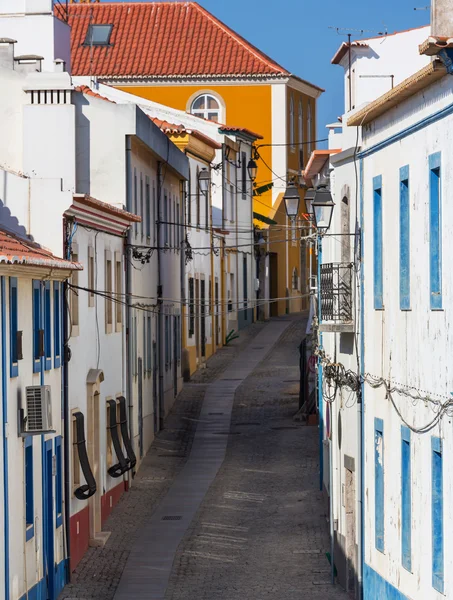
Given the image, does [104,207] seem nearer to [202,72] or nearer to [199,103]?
[202,72]

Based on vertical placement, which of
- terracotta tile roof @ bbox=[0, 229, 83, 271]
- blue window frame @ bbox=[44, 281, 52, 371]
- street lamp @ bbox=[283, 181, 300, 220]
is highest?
street lamp @ bbox=[283, 181, 300, 220]

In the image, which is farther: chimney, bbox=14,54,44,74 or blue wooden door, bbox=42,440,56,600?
chimney, bbox=14,54,44,74

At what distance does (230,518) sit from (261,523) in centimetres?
70

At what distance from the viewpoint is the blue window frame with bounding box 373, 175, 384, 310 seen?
19333 millimetres

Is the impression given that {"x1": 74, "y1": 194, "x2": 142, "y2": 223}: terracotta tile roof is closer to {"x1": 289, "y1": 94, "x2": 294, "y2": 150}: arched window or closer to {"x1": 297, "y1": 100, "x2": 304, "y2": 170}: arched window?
{"x1": 289, "y1": 94, "x2": 294, "y2": 150}: arched window

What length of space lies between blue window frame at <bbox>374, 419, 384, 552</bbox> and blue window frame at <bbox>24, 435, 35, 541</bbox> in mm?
4582

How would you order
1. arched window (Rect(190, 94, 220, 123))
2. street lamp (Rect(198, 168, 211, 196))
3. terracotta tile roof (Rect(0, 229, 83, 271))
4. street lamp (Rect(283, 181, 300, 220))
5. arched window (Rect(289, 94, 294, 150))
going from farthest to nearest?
arched window (Rect(289, 94, 294, 150))
arched window (Rect(190, 94, 220, 123))
street lamp (Rect(198, 168, 211, 196))
street lamp (Rect(283, 181, 300, 220))
terracotta tile roof (Rect(0, 229, 83, 271))

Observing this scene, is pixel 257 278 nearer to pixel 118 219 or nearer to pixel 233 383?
pixel 233 383

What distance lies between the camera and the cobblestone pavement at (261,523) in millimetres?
22312

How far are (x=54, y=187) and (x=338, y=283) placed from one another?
195 inches

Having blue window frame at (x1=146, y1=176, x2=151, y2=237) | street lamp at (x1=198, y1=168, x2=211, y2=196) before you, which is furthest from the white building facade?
street lamp at (x1=198, y1=168, x2=211, y2=196)

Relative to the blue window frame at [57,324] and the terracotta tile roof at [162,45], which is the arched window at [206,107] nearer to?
the terracotta tile roof at [162,45]

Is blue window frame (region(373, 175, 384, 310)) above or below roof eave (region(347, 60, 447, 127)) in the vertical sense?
below

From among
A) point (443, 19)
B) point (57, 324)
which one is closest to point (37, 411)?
point (57, 324)
